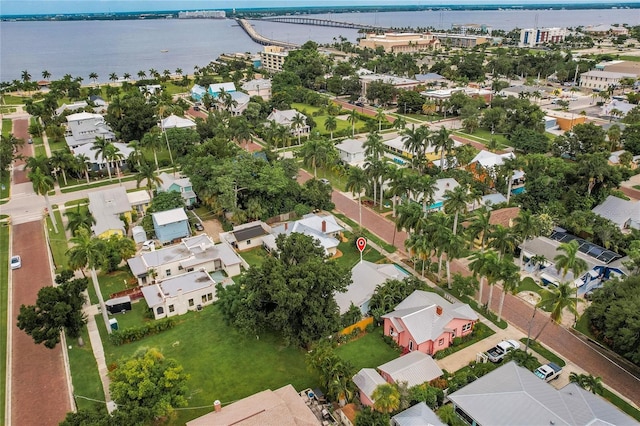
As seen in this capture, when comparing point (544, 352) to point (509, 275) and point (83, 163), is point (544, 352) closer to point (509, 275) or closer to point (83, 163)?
point (509, 275)

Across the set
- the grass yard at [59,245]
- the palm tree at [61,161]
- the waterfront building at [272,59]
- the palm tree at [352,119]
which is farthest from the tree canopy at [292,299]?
the waterfront building at [272,59]

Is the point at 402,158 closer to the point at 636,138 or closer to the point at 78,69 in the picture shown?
the point at 636,138

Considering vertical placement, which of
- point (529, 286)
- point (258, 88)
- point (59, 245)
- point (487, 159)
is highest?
point (258, 88)

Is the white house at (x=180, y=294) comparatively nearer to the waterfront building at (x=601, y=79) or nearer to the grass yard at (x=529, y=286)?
the grass yard at (x=529, y=286)

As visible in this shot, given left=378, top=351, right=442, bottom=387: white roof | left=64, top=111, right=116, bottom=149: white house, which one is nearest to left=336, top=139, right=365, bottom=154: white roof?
left=64, top=111, right=116, bottom=149: white house

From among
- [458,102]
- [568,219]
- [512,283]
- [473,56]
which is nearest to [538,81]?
[473,56]

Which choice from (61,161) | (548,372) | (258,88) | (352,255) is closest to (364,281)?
(352,255)
